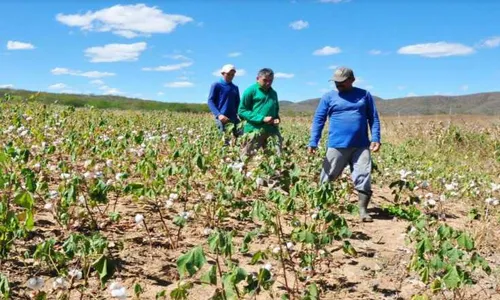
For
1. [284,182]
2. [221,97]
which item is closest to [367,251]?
[284,182]

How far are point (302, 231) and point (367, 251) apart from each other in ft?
4.12

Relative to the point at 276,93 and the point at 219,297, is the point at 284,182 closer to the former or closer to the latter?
the point at 219,297

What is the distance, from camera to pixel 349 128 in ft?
16.0

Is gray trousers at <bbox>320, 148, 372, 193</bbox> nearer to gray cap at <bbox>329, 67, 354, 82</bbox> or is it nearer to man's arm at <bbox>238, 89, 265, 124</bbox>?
gray cap at <bbox>329, 67, 354, 82</bbox>

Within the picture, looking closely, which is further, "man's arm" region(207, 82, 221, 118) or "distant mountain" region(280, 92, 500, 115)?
"distant mountain" region(280, 92, 500, 115)

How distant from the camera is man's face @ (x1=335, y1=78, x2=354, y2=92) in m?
4.78

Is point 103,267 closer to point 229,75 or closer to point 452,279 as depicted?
point 452,279

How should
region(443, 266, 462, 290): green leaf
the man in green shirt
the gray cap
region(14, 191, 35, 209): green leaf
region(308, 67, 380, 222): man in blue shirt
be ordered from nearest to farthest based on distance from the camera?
region(14, 191, 35, 209): green leaf < region(443, 266, 462, 290): green leaf < the gray cap < region(308, 67, 380, 222): man in blue shirt < the man in green shirt

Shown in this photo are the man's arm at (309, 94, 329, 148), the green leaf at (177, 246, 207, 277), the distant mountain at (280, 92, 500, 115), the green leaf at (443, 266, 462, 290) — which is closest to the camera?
the green leaf at (177, 246, 207, 277)

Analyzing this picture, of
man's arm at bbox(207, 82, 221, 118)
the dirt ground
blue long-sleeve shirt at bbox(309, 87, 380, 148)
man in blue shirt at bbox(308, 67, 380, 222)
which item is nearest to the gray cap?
man in blue shirt at bbox(308, 67, 380, 222)

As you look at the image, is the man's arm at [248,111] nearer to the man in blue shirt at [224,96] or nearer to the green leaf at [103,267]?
the man in blue shirt at [224,96]

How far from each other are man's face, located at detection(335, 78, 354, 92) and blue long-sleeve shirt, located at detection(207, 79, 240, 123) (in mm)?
1903

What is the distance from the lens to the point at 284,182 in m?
3.96

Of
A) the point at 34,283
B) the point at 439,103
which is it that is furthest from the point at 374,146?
the point at 439,103
